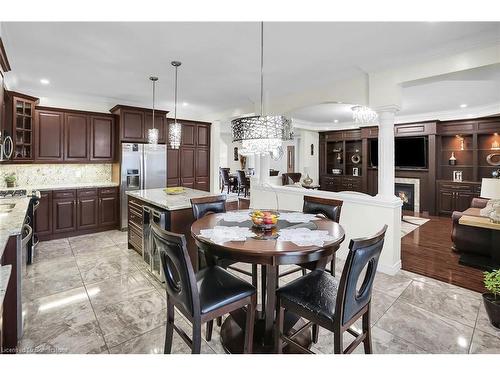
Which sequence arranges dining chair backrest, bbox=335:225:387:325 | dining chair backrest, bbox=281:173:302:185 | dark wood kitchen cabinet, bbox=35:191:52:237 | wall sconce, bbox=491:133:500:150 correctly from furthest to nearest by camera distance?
1. dining chair backrest, bbox=281:173:302:185
2. wall sconce, bbox=491:133:500:150
3. dark wood kitchen cabinet, bbox=35:191:52:237
4. dining chair backrest, bbox=335:225:387:325

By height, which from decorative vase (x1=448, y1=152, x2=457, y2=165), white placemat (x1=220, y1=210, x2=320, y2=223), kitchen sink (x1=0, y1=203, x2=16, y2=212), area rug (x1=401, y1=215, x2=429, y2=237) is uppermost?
decorative vase (x1=448, y1=152, x2=457, y2=165)

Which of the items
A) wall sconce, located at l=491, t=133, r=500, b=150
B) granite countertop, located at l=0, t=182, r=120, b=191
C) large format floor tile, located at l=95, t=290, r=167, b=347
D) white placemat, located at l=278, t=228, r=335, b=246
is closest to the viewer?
white placemat, located at l=278, t=228, r=335, b=246

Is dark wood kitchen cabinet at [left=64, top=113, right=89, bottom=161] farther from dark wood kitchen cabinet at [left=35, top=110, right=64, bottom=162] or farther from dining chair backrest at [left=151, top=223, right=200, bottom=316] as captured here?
dining chair backrest at [left=151, top=223, right=200, bottom=316]

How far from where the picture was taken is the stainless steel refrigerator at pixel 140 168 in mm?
5023

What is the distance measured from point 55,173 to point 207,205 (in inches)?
147

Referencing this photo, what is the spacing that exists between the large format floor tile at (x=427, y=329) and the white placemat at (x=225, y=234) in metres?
1.38

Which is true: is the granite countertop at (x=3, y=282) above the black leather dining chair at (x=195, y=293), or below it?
above

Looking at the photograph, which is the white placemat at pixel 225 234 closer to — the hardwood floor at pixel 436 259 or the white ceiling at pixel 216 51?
the white ceiling at pixel 216 51

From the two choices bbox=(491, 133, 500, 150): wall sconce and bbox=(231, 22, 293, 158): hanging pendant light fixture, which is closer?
bbox=(231, 22, 293, 158): hanging pendant light fixture

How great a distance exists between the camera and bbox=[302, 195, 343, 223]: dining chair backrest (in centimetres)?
279

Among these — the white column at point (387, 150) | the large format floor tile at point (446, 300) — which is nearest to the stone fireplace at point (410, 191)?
the white column at point (387, 150)

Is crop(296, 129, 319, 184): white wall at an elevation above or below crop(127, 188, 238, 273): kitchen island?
above

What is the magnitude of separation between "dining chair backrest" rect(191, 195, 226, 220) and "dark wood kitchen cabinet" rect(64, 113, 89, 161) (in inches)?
126

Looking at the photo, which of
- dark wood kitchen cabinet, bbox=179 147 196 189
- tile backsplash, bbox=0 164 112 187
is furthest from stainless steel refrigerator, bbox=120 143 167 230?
tile backsplash, bbox=0 164 112 187
